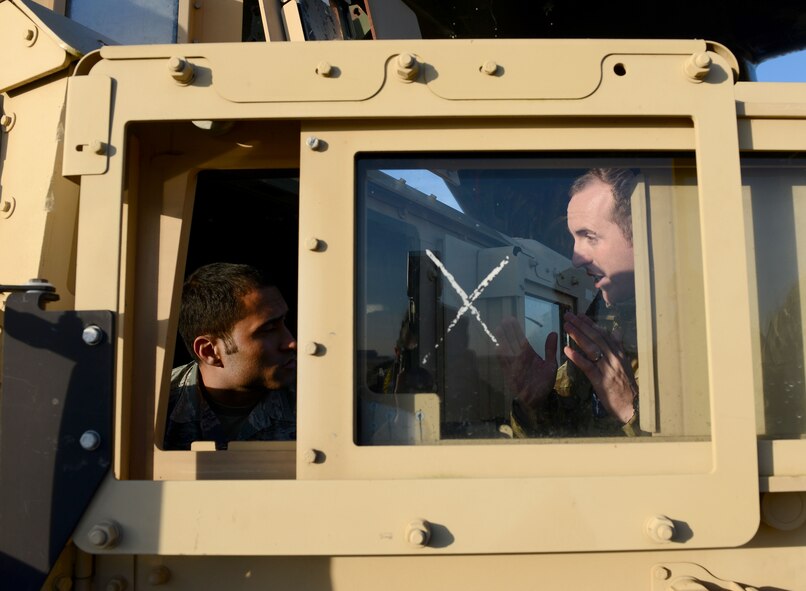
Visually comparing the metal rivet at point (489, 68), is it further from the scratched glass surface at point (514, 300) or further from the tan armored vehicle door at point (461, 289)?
the scratched glass surface at point (514, 300)

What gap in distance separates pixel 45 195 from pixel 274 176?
60 cm

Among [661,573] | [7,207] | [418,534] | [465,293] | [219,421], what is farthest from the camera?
[219,421]

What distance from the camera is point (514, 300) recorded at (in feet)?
5.74

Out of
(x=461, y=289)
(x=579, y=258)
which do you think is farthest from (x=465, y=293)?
(x=579, y=258)

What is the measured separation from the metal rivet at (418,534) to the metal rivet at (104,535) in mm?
608

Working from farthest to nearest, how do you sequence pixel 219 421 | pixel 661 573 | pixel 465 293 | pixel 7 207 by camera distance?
1. pixel 219 421
2. pixel 7 207
3. pixel 465 293
4. pixel 661 573

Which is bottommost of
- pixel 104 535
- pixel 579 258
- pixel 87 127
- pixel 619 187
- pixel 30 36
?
pixel 104 535

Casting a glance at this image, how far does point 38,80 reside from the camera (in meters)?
2.09

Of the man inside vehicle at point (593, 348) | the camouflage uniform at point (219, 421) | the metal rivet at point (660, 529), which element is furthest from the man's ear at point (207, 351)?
the metal rivet at point (660, 529)

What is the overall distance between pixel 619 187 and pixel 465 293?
0.45m

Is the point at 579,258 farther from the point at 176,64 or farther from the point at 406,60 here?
the point at 176,64

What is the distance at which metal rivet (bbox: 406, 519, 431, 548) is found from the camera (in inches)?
60.7

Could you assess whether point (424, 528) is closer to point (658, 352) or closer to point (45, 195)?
point (658, 352)

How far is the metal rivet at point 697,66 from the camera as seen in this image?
1711mm
